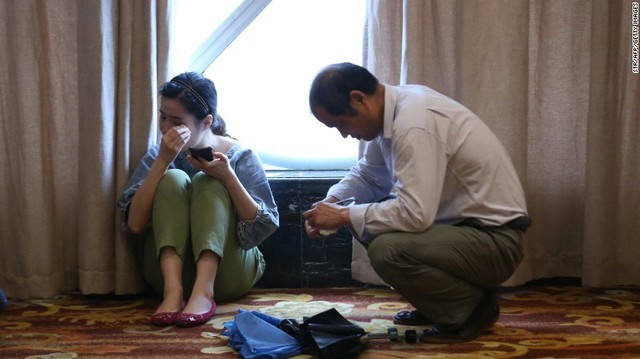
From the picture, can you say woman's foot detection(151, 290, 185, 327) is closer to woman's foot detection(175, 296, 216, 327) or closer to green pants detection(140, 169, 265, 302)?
woman's foot detection(175, 296, 216, 327)

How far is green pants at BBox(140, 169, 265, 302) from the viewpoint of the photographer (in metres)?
2.60

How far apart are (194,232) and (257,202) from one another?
→ 0.86ft

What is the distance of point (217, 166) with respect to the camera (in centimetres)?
263

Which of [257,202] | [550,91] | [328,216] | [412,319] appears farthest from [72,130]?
[550,91]

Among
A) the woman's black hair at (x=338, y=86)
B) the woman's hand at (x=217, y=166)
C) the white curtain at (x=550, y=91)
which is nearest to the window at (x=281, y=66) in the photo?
the white curtain at (x=550, y=91)

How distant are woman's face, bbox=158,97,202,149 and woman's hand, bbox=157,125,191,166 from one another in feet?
0.14

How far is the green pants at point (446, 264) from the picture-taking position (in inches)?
87.0

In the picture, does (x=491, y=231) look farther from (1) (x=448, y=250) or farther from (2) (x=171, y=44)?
(2) (x=171, y=44)

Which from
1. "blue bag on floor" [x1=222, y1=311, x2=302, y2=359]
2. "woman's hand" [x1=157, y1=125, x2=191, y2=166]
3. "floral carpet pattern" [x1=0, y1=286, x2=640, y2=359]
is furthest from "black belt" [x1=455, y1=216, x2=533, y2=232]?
"woman's hand" [x1=157, y1=125, x2=191, y2=166]

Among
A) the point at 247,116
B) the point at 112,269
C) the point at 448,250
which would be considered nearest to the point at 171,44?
the point at 247,116

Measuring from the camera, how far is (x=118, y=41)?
2805 mm

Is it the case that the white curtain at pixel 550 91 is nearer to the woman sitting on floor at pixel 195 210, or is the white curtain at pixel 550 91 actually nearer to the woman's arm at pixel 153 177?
the woman sitting on floor at pixel 195 210

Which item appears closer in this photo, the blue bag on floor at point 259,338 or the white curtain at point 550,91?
the blue bag on floor at point 259,338

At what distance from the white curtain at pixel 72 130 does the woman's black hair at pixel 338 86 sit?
81 centimetres
